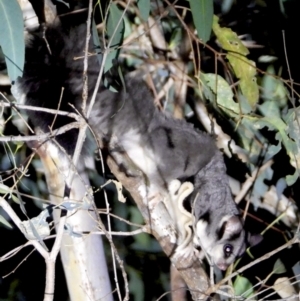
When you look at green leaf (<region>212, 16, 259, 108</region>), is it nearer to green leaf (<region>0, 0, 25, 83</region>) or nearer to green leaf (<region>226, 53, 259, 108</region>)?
green leaf (<region>226, 53, 259, 108</region>)

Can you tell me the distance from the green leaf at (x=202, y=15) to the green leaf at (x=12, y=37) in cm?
57

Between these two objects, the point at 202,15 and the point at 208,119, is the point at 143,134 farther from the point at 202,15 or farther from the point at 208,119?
the point at 202,15

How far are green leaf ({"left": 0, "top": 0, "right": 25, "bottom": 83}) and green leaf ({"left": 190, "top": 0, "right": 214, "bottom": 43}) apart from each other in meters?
0.57

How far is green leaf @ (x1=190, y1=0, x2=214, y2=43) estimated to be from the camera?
2.15 m

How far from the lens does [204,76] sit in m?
2.54

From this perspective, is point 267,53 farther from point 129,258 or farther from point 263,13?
point 129,258

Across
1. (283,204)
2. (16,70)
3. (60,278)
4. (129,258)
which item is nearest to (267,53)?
(283,204)

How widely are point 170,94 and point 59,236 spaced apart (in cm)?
202

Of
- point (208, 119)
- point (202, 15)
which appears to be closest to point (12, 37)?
point (202, 15)

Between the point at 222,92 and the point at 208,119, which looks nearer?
the point at 222,92

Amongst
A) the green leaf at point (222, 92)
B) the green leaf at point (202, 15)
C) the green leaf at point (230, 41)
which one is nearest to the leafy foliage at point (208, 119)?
the green leaf at point (222, 92)

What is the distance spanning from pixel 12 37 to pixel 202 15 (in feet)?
2.08

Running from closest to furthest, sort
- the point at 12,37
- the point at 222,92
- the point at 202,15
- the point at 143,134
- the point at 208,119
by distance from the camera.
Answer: the point at 12,37
the point at 202,15
the point at 222,92
the point at 143,134
the point at 208,119

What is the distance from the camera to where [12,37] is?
188 cm
